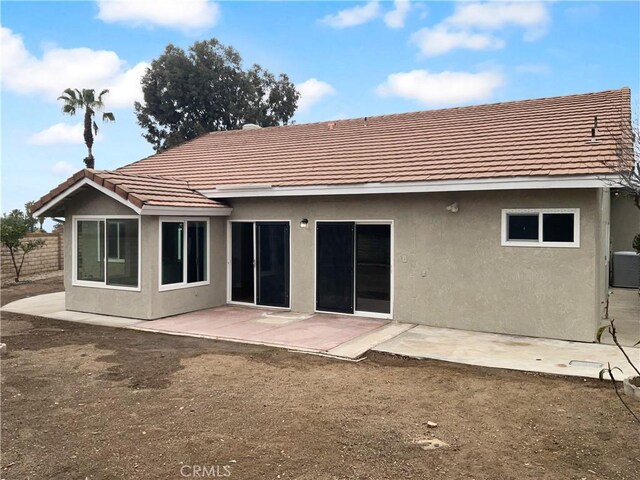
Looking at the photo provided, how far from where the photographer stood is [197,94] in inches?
1348

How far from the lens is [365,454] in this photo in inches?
178

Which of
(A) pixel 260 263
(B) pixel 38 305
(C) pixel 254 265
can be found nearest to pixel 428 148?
(A) pixel 260 263

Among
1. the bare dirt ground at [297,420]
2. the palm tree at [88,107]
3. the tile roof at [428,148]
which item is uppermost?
the palm tree at [88,107]

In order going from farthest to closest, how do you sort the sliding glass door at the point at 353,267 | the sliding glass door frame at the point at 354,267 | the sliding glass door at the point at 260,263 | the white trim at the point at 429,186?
the sliding glass door at the point at 260,263
the sliding glass door at the point at 353,267
the sliding glass door frame at the point at 354,267
the white trim at the point at 429,186

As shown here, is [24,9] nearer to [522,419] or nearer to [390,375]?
[390,375]

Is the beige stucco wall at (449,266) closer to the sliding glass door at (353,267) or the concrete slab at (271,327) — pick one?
the sliding glass door at (353,267)

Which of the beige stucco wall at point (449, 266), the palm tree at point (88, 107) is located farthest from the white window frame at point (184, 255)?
the palm tree at point (88, 107)

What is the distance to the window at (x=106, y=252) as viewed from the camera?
1129cm

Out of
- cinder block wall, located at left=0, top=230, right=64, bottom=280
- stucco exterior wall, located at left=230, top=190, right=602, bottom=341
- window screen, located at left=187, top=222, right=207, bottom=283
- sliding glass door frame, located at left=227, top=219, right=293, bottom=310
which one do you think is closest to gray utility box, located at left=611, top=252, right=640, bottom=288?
stucco exterior wall, located at left=230, top=190, right=602, bottom=341

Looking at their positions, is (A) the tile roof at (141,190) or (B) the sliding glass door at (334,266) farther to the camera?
(B) the sliding glass door at (334,266)

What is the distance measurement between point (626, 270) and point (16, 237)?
823 inches

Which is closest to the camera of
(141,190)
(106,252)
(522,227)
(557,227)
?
→ (557,227)

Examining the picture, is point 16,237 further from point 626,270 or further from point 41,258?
point 626,270

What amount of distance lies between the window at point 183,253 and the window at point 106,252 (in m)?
0.61
